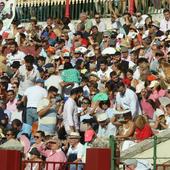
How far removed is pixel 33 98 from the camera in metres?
23.5

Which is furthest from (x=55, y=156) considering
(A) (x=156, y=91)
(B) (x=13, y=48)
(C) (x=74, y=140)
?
(B) (x=13, y=48)

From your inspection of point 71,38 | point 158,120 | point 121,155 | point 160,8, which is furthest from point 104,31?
point 121,155

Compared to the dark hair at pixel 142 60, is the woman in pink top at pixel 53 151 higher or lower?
lower

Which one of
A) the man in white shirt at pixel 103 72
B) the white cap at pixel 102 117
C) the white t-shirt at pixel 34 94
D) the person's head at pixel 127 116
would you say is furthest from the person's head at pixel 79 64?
the person's head at pixel 127 116

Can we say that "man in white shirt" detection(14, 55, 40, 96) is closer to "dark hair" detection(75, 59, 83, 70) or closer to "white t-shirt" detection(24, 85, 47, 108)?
"white t-shirt" detection(24, 85, 47, 108)

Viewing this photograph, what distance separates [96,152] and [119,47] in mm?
9938

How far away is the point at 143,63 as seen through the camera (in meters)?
23.9

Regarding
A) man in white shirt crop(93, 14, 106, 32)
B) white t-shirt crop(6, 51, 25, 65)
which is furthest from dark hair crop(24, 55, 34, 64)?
man in white shirt crop(93, 14, 106, 32)

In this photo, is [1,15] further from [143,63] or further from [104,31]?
[143,63]

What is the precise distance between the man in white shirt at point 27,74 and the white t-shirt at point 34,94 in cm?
72

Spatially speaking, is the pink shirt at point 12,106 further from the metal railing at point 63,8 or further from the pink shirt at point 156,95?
the metal railing at point 63,8

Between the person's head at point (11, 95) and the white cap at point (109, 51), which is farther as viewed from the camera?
the white cap at point (109, 51)

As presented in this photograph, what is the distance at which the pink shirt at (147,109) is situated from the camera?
71.9 ft

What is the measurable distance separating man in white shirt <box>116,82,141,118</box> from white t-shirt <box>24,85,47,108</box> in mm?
1805
